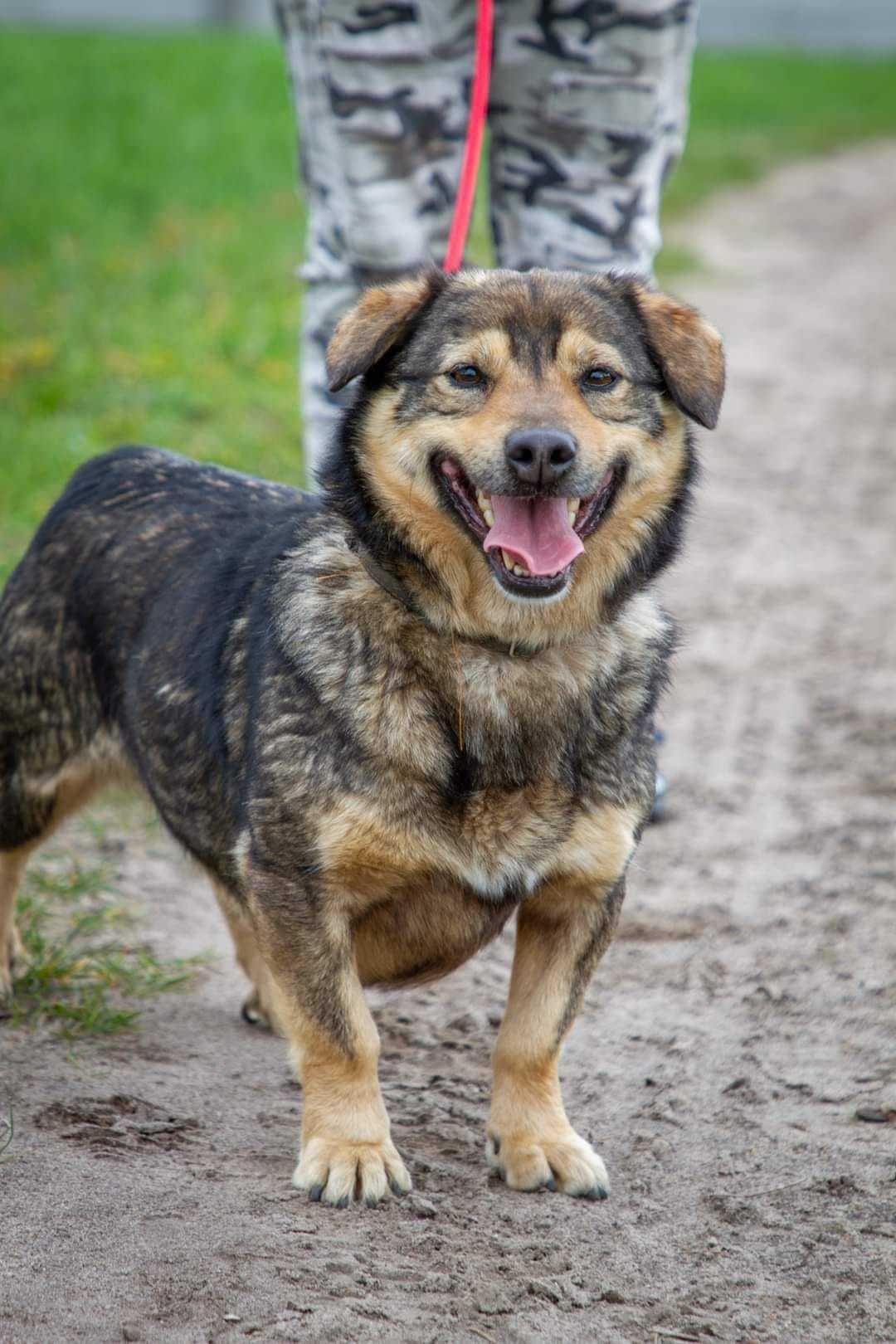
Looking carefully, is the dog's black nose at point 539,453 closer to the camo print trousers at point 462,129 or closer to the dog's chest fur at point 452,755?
the dog's chest fur at point 452,755

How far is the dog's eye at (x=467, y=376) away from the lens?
10.1ft

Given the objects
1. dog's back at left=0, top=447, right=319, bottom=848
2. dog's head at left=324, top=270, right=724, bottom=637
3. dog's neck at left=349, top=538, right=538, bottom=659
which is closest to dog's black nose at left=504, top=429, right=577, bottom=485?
dog's head at left=324, top=270, right=724, bottom=637

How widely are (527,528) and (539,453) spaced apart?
7.2 inches

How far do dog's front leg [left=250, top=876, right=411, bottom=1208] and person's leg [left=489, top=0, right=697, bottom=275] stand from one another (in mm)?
2372

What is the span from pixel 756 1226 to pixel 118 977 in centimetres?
174

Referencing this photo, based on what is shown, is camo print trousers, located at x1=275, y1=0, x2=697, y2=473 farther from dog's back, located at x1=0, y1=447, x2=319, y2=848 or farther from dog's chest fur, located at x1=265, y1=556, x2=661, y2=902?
dog's chest fur, located at x1=265, y1=556, x2=661, y2=902

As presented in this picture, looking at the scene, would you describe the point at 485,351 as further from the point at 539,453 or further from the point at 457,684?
the point at 457,684

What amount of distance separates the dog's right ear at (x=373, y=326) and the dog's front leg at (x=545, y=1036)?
111 centimetres

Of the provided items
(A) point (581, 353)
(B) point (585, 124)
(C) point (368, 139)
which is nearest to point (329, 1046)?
(A) point (581, 353)

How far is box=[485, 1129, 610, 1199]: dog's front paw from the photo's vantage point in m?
3.04

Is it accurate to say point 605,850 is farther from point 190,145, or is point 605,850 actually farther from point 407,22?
point 190,145

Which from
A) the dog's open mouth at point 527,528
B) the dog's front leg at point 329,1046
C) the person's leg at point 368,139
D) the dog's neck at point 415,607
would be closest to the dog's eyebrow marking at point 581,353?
the dog's open mouth at point 527,528

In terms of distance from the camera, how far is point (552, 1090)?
317 cm

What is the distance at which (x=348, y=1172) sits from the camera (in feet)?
9.62
